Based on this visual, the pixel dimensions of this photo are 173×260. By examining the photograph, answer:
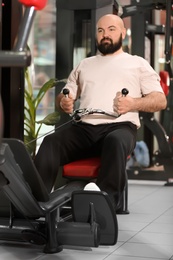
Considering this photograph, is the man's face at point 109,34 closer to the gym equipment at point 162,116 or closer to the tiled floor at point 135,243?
the tiled floor at point 135,243

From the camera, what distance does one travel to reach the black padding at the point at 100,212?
2.74 m

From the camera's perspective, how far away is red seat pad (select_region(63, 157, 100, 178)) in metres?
3.07

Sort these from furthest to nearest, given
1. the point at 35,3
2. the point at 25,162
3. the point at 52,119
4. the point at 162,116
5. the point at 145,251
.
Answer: the point at 162,116, the point at 52,119, the point at 145,251, the point at 25,162, the point at 35,3

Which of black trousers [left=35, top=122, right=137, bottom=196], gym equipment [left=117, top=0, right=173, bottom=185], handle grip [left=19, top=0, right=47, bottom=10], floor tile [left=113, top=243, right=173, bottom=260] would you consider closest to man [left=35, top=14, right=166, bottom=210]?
black trousers [left=35, top=122, right=137, bottom=196]

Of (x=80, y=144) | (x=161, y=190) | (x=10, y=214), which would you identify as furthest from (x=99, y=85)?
(x=161, y=190)

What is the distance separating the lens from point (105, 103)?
126 inches

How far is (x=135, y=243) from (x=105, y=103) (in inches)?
31.3

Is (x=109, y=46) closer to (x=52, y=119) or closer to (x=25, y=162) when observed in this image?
(x=25, y=162)

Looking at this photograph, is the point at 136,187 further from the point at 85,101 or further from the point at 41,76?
the point at 41,76

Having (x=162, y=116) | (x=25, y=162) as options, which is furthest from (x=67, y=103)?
(x=162, y=116)

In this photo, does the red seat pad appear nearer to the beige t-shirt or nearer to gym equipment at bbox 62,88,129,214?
gym equipment at bbox 62,88,129,214

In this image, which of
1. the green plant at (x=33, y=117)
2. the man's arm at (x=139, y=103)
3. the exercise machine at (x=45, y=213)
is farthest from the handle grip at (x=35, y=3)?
the green plant at (x=33, y=117)

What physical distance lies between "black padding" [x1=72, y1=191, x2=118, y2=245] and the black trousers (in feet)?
0.66

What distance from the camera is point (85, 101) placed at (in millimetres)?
3287
